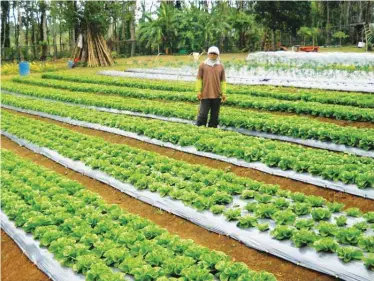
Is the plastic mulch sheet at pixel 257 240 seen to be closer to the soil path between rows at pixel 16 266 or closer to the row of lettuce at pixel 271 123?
the soil path between rows at pixel 16 266

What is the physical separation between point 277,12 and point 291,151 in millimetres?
29416

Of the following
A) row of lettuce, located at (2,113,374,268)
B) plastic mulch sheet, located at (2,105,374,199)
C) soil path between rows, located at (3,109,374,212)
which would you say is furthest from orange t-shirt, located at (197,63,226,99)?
row of lettuce, located at (2,113,374,268)

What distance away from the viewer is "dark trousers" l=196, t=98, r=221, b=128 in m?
10.5

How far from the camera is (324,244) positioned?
15.5 ft

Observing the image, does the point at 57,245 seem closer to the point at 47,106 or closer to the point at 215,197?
the point at 215,197

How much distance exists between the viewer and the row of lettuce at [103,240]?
4633mm

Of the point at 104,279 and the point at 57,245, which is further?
the point at 57,245

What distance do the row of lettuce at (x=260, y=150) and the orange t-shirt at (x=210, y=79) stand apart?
81 cm

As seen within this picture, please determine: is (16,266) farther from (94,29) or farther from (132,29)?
(132,29)

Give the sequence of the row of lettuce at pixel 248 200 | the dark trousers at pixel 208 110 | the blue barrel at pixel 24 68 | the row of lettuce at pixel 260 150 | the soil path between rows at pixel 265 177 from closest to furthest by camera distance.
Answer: the row of lettuce at pixel 248 200, the soil path between rows at pixel 265 177, the row of lettuce at pixel 260 150, the dark trousers at pixel 208 110, the blue barrel at pixel 24 68

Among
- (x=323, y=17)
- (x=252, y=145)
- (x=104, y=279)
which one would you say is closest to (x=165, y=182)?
(x=252, y=145)

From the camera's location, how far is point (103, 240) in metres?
5.50

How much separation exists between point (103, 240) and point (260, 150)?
150 inches

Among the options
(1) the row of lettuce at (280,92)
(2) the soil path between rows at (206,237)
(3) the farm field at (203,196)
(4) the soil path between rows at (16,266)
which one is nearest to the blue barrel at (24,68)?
(1) the row of lettuce at (280,92)
